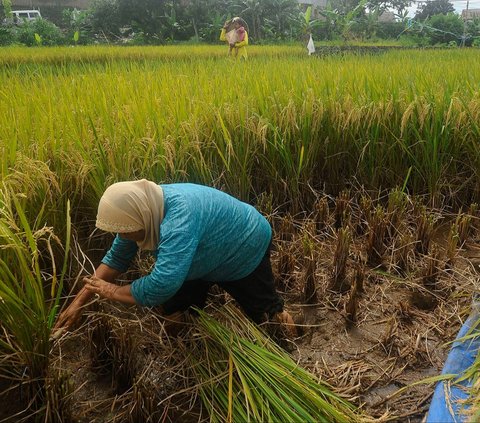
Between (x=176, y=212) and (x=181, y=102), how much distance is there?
4.30 ft

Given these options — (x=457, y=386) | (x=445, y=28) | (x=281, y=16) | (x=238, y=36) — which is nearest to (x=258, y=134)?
(x=457, y=386)

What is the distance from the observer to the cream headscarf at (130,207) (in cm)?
129

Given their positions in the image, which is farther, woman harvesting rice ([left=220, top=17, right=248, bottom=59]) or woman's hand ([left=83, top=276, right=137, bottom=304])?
woman harvesting rice ([left=220, top=17, right=248, bottom=59])

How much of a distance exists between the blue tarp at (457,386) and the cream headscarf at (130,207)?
0.95 m

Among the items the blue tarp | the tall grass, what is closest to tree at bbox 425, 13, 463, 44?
the tall grass

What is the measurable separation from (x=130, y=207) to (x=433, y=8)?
3085 cm

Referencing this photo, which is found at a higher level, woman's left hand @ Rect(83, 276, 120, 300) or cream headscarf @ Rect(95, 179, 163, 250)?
cream headscarf @ Rect(95, 179, 163, 250)

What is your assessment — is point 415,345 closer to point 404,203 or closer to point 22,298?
point 404,203

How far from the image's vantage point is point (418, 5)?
27.4 metres

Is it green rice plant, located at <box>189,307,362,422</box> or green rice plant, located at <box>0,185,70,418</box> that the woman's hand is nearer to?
green rice plant, located at <box>0,185,70,418</box>

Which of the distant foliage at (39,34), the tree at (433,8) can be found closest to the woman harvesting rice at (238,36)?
the distant foliage at (39,34)

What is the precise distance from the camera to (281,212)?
2492mm

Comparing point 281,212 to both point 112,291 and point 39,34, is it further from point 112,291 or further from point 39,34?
point 39,34

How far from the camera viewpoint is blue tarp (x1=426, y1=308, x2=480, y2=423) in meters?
1.24
